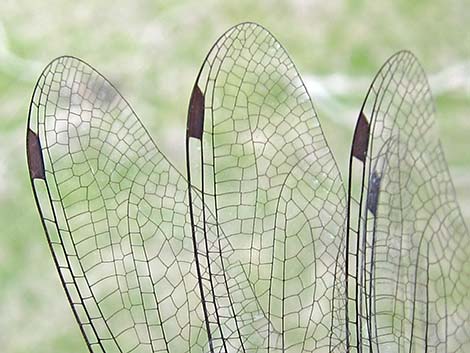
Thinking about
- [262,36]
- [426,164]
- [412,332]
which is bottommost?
[412,332]

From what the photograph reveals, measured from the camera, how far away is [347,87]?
6.15 feet

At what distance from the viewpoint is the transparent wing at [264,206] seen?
1.56 m

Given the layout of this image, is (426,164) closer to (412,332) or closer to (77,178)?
(412,332)

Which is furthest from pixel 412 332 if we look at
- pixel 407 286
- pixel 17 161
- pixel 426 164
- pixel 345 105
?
pixel 17 161

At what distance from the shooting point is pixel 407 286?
1.67 metres

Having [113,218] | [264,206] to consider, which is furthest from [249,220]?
[113,218]

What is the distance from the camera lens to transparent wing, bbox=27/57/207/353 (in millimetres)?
1535

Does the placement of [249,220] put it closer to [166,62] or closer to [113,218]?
[113,218]

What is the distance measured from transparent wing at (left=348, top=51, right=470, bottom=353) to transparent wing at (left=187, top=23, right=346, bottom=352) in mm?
60

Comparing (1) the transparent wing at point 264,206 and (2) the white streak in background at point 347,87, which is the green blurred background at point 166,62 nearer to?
(2) the white streak in background at point 347,87

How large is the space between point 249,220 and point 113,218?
292 mm

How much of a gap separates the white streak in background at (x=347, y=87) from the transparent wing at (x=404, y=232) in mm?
51

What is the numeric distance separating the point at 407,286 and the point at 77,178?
73 cm

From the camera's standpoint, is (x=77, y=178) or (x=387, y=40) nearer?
(x=77, y=178)
